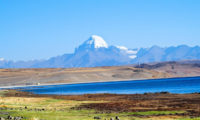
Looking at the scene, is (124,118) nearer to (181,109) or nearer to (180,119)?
(180,119)

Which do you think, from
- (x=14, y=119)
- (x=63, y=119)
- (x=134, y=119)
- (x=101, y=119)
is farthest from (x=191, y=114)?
(x=14, y=119)

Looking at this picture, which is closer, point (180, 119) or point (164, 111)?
point (180, 119)

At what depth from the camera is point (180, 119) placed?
108 feet

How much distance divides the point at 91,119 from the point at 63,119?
237 centimetres

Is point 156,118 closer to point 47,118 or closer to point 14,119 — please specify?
point 47,118

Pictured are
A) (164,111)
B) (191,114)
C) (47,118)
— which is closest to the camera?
(47,118)

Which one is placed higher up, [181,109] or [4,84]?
[4,84]

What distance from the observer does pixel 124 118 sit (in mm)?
34844

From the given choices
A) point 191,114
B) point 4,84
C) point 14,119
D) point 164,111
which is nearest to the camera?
point 14,119

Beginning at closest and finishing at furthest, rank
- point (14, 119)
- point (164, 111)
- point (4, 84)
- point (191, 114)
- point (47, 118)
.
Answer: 1. point (14, 119)
2. point (47, 118)
3. point (191, 114)
4. point (164, 111)
5. point (4, 84)

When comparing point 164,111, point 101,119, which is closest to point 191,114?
point 164,111

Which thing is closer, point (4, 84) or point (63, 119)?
point (63, 119)

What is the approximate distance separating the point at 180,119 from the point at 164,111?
7.76 meters

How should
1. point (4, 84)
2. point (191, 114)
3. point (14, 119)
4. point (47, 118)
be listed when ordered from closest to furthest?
point (14, 119) → point (47, 118) → point (191, 114) → point (4, 84)
